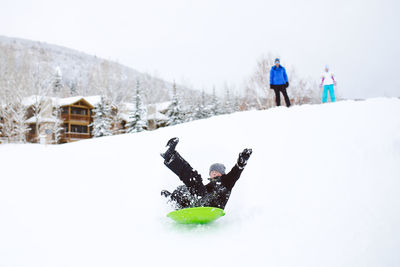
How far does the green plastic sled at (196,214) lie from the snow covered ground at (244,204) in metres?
0.11

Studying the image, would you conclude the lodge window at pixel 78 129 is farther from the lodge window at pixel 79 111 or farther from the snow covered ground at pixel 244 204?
the snow covered ground at pixel 244 204

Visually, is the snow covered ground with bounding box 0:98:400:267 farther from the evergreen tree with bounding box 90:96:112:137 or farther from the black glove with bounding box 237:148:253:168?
the evergreen tree with bounding box 90:96:112:137

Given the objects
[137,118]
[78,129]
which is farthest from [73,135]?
[137,118]

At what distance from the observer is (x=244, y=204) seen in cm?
372

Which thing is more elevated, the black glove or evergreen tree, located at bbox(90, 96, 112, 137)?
evergreen tree, located at bbox(90, 96, 112, 137)

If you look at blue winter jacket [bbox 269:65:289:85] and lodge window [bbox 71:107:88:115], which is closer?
blue winter jacket [bbox 269:65:289:85]

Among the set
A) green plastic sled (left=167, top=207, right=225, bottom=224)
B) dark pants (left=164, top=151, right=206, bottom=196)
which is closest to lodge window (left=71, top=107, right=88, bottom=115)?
dark pants (left=164, top=151, right=206, bottom=196)

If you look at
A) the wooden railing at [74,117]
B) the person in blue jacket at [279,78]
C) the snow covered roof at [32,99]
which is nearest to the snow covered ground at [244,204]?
the person in blue jacket at [279,78]

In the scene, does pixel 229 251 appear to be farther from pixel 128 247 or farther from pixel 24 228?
pixel 24 228

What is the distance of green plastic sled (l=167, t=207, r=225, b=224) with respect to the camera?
282cm

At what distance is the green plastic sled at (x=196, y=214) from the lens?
111 inches

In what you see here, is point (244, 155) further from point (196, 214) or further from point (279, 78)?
point (279, 78)

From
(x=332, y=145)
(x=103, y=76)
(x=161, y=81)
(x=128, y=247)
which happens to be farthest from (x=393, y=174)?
(x=161, y=81)

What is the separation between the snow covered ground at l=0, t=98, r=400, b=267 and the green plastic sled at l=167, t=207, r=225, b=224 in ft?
0.35
